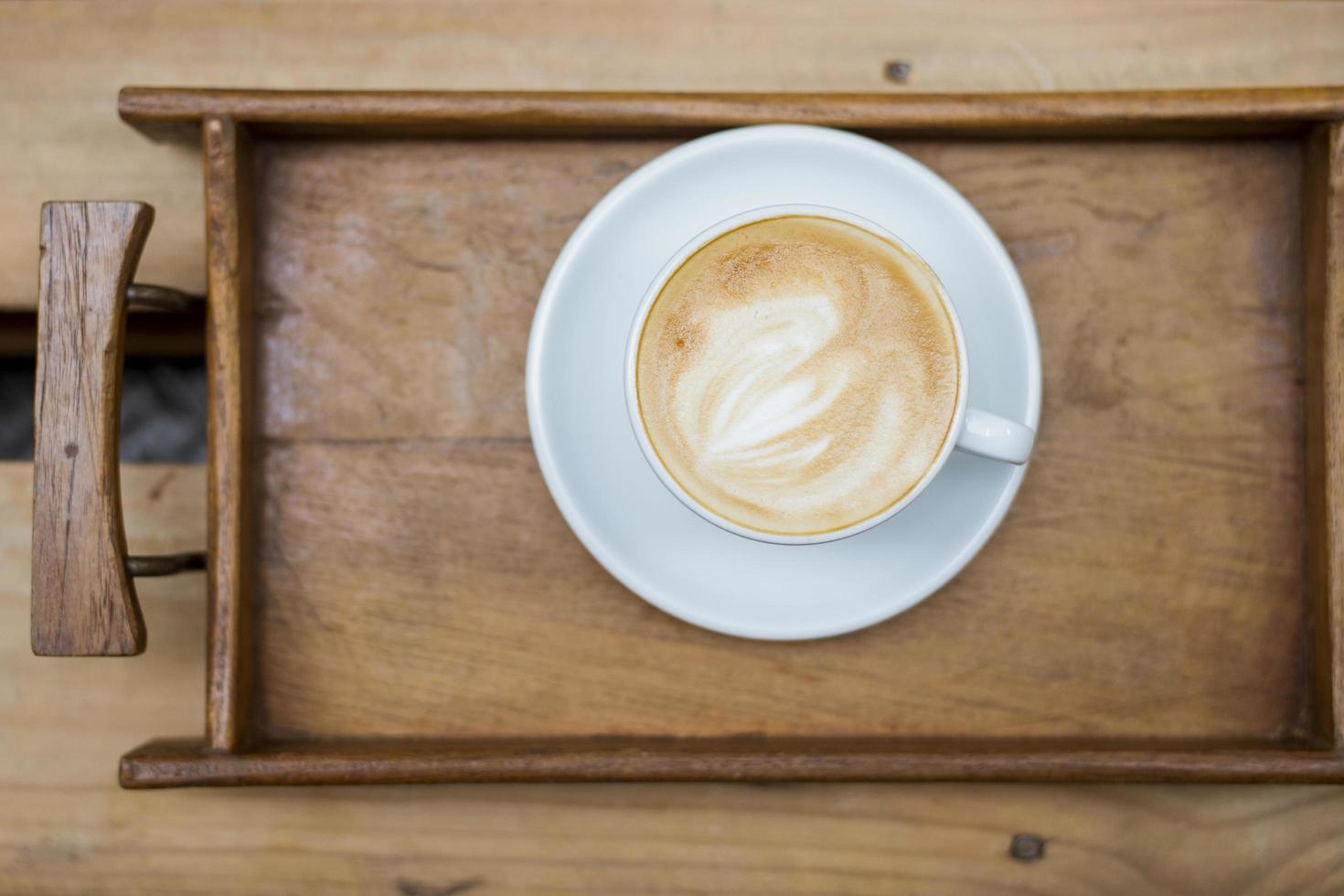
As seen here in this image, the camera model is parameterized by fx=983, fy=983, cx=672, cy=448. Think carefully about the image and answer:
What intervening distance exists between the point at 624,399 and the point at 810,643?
25 centimetres

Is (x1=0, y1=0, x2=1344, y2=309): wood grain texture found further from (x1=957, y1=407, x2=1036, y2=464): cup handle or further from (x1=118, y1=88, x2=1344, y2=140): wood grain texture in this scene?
(x1=957, y1=407, x2=1036, y2=464): cup handle

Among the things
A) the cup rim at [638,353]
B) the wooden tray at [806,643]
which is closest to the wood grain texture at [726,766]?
the wooden tray at [806,643]

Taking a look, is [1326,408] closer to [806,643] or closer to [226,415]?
[806,643]

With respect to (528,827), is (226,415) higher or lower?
higher

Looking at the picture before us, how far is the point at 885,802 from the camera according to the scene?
0.80 m

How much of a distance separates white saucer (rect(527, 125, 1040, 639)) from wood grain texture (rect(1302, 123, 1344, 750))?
0.73ft

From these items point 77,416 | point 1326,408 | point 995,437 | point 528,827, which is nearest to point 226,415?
point 77,416

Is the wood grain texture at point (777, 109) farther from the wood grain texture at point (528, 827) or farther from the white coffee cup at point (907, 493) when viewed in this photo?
the wood grain texture at point (528, 827)

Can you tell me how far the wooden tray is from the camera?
76 centimetres

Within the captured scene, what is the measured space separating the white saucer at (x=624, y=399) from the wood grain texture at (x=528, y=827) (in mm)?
192

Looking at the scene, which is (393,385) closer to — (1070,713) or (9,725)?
(9,725)

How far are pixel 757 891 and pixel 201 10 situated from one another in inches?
32.8

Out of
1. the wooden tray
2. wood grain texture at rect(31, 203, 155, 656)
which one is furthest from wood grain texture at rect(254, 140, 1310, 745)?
wood grain texture at rect(31, 203, 155, 656)

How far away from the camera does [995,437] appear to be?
0.62 meters
